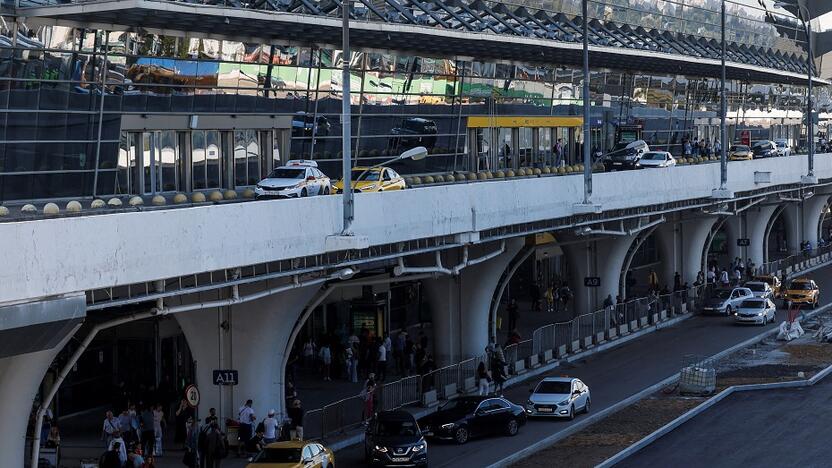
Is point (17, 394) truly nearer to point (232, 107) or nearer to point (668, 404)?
point (668, 404)

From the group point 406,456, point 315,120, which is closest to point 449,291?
point 315,120

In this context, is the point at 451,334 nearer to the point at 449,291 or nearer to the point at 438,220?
the point at 449,291

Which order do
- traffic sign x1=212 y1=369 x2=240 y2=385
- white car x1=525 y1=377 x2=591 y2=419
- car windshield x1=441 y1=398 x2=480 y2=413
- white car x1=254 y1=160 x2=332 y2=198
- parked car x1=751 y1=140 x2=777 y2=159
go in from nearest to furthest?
traffic sign x1=212 y1=369 x2=240 y2=385 < car windshield x1=441 y1=398 x2=480 y2=413 < white car x1=525 y1=377 x2=591 y2=419 < white car x1=254 y1=160 x2=332 y2=198 < parked car x1=751 y1=140 x2=777 y2=159

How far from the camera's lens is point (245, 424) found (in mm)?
32531

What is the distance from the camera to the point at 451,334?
152 ft

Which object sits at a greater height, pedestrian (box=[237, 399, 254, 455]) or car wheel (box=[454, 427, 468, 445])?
pedestrian (box=[237, 399, 254, 455])

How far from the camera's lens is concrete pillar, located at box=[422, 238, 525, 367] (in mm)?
45938

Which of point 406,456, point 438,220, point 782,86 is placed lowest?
point 406,456

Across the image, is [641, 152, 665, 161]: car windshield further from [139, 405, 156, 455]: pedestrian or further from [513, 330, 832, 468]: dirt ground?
[139, 405, 156, 455]: pedestrian

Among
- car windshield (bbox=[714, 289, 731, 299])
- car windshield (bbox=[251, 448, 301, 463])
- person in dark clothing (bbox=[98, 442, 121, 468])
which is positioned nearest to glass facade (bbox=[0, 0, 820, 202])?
car windshield (bbox=[714, 289, 731, 299])

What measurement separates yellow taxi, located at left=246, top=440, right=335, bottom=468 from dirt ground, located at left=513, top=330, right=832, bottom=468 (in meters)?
5.62

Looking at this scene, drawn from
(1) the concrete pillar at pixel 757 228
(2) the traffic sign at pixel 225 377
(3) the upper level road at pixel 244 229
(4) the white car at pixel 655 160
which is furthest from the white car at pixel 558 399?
(1) the concrete pillar at pixel 757 228

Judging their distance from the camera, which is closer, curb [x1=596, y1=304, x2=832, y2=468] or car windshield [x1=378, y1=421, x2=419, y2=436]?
car windshield [x1=378, y1=421, x2=419, y2=436]

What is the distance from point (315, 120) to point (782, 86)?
65529 mm
